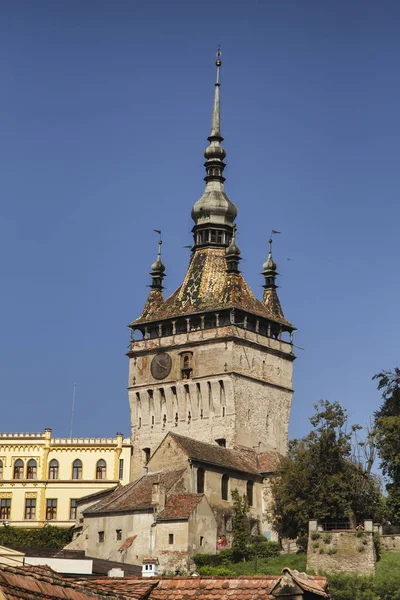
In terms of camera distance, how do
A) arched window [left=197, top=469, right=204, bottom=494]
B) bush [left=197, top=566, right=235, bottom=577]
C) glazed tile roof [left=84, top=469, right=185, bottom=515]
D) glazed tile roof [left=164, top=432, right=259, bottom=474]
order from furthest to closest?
glazed tile roof [left=164, top=432, right=259, bottom=474] → arched window [left=197, top=469, right=204, bottom=494] → glazed tile roof [left=84, top=469, right=185, bottom=515] → bush [left=197, top=566, right=235, bottom=577]

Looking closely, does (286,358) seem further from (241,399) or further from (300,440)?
(300,440)

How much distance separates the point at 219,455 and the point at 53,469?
2075 centimetres

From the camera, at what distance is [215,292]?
10031 centimetres

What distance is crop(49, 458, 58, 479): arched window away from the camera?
10531 cm

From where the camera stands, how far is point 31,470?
106m

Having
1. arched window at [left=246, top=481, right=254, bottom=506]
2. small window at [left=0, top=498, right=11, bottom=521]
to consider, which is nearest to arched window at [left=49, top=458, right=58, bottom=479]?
small window at [left=0, top=498, right=11, bottom=521]

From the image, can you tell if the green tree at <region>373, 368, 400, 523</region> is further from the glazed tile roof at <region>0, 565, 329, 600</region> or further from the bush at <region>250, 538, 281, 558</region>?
the glazed tile roof at <region>0, 565, 329, 600</region>

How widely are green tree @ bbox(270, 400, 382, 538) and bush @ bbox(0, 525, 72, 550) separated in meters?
18.2

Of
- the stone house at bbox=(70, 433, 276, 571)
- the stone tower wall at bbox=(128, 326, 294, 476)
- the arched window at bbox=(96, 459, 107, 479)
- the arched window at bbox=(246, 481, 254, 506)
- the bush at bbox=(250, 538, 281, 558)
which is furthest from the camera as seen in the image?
the arched window at bbox=(96, 459, 107, 479)

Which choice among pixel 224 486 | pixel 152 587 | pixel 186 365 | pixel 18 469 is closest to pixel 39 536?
pixel 18 469

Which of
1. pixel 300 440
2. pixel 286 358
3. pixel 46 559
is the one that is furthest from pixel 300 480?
pixel 46 559

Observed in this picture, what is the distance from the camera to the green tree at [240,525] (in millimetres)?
80875

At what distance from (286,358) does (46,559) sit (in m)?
49.2

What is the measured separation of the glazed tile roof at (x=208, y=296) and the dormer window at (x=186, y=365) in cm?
319
